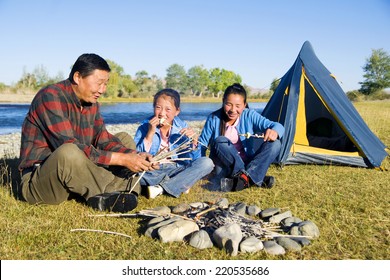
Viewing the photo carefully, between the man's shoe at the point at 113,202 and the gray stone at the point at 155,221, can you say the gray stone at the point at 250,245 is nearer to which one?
the gray stone at the point at 155,221

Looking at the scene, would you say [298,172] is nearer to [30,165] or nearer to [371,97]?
[30,165]

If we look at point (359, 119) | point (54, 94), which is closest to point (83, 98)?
point (54, 94)

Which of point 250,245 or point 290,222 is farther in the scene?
point 290,222

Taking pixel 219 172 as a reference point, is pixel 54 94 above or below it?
above

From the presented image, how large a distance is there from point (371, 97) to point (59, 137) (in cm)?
4753

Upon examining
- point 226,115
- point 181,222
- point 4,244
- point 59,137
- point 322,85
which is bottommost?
point 4,244

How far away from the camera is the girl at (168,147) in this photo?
12.5ft

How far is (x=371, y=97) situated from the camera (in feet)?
147

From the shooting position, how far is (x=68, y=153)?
3066 millimetres

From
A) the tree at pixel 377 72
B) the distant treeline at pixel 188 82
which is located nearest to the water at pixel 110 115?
the distant treeline at pixel 188 82

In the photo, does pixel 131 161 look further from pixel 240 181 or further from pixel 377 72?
pixel 377 72

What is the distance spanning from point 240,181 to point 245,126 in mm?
780

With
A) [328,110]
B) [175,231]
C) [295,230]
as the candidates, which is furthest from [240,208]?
[328,110]

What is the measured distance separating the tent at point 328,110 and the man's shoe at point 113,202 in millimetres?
2846
